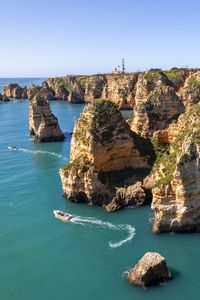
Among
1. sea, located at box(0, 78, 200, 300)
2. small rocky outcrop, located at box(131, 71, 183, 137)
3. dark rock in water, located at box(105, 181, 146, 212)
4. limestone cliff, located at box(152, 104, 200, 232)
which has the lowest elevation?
sea, located at box(0, 78, 200, 300)

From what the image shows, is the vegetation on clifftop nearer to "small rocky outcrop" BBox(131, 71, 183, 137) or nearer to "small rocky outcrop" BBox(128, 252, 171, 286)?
"small rocky outcrop" BBox(128, 252, 171, 286)

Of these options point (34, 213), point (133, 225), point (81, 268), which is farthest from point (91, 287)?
point (34, 213)

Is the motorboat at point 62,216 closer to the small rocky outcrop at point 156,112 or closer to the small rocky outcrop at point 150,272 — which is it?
the small rocky outcrop at point 150,272

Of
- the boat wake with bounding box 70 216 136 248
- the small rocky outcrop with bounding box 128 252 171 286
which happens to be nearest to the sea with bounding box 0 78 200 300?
the boat wake with bounding box 70 216 136 248

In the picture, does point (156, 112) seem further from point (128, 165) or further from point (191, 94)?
point (191, 94)

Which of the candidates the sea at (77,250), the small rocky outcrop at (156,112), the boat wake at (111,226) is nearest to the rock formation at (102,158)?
the sea at (77,250)

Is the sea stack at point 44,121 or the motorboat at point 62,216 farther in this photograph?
the sea stack at point 44,121
